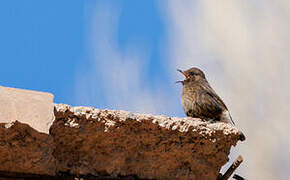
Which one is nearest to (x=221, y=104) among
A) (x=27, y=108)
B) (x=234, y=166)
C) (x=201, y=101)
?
(x=201, y=101)

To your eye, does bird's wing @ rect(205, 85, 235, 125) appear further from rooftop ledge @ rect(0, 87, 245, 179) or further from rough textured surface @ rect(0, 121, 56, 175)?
rough textured surface @ rect(0, 121, 56, 175)

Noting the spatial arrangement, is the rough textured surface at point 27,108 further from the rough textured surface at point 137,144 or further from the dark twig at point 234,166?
the dark twig at point 234,166

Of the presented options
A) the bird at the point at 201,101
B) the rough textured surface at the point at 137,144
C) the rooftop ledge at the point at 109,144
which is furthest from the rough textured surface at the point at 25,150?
the bird at the point at 201,101

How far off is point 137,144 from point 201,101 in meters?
1.94

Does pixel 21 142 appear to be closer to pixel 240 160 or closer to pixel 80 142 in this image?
pixel 80 142

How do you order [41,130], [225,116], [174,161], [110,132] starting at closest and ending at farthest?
1. [41,130]
2. [110,132]
3. [174,161]
4. [225,116]

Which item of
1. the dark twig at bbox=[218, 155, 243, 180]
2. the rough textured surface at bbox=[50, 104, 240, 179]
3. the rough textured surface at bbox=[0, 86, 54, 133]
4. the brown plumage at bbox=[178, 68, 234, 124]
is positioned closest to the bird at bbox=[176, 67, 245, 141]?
the brown plumage at bbox=[178, 68, 234, 124]

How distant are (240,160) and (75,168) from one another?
1.25 meters

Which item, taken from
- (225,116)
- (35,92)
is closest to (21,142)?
(35,92)

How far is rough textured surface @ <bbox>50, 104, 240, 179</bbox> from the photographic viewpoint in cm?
300

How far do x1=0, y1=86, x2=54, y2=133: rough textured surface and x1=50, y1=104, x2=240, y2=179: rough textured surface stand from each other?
0.31 ft

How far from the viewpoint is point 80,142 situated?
304 centimetres

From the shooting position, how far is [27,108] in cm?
286

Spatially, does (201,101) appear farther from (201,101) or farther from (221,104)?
(221,104)
